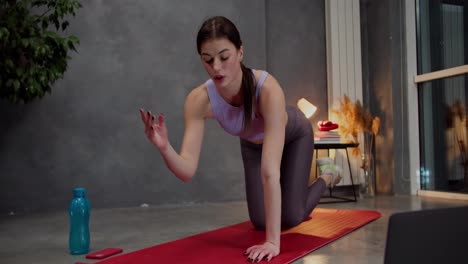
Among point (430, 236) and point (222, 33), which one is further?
point (222, 33)

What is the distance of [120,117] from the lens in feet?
12.6

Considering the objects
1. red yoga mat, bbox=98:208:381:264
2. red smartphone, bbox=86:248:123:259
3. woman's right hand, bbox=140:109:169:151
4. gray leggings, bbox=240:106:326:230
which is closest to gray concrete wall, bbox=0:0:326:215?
red yoga mat, bbox=98:208:381:264

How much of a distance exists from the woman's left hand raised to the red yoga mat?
22 mm

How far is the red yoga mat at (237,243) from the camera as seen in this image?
1.84 m

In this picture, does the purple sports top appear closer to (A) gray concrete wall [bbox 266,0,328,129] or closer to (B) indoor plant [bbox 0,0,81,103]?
(B) indoor plant [bbox 0,0,81,103]

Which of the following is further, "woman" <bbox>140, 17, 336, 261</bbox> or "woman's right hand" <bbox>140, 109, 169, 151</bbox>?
"woman" <bbox>140, 17, 336, 261</bbox>

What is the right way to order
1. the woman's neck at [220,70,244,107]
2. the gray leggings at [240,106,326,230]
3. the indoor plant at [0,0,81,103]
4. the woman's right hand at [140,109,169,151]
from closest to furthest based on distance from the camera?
the woman's right hand at [140,109,169,151] → the woman's neck at [220,70,244,107] → the gray leggings at [240,106,326,230] → the indoor plant at [0,0,81,103]

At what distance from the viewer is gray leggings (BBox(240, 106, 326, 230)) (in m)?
2.40

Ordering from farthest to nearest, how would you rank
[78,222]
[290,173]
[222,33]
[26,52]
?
[26,52] → [290,173] → [78,222] → [222,33]

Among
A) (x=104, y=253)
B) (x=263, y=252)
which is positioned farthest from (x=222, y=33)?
(x=104, y=253)

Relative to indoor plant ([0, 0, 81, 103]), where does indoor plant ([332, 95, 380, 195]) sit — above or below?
below

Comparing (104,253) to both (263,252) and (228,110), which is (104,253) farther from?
(228,110)

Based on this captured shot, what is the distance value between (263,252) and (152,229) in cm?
107

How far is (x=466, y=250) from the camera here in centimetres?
51
